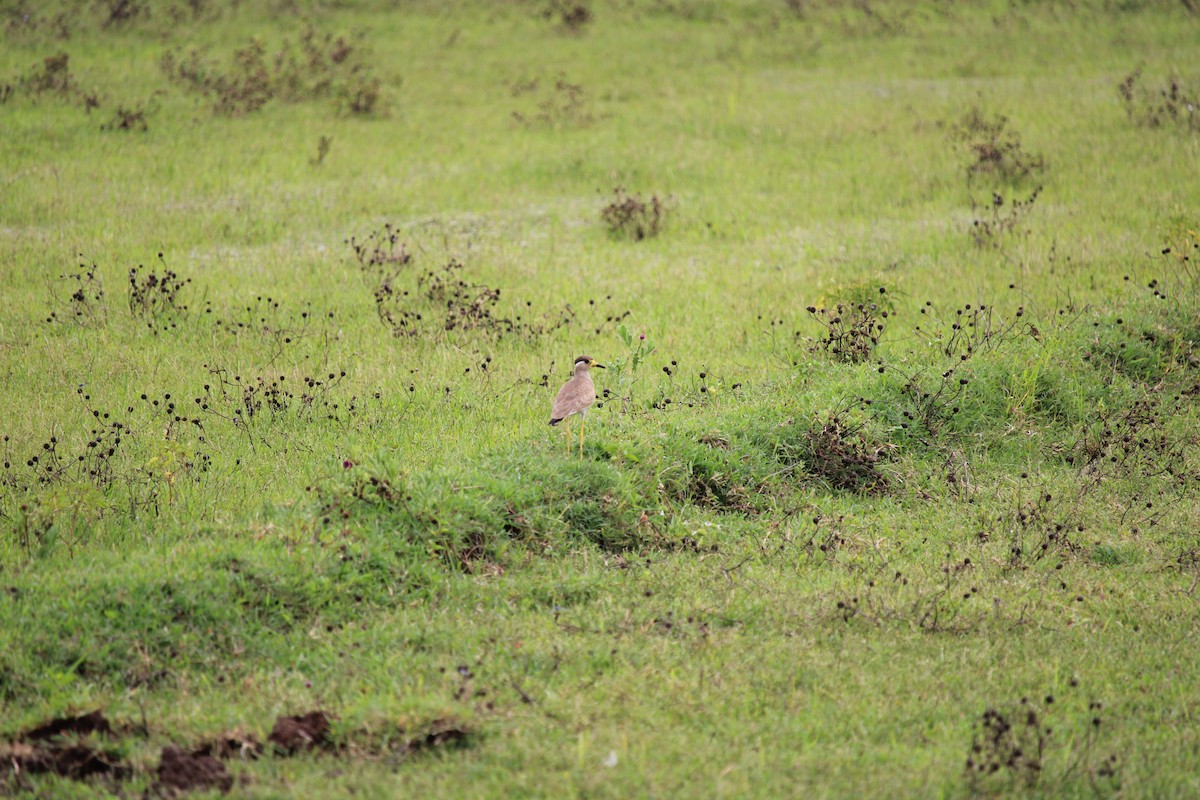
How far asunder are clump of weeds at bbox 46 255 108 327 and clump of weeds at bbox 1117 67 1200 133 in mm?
14796

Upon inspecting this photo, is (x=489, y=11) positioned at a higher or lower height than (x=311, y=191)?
higher

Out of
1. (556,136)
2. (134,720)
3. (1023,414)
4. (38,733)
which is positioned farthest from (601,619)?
(556,136)

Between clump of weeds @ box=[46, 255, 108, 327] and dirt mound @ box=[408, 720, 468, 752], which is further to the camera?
clump of weeds @ box=[46, 255, 108, 327]

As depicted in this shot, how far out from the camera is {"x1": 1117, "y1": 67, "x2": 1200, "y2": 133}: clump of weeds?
16.1 metres

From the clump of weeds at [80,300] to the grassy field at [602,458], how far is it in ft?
0.21

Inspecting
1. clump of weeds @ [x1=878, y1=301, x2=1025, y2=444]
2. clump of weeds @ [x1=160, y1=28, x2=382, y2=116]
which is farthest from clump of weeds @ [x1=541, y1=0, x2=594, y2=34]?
clump of weeds @ [x1=878, y1=301, x2=1025, y2=444]

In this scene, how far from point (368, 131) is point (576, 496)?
12246 mm

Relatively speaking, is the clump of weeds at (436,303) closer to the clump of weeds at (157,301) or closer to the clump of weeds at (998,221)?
the clump of weeds at (157,301)

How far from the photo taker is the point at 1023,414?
318 inches

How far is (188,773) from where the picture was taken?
4113 millimetres

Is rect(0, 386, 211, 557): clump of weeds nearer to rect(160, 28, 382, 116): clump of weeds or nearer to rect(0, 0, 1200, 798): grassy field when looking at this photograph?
rect(0, 0, 1200, 798): grassy field

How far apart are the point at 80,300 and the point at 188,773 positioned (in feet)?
22.5

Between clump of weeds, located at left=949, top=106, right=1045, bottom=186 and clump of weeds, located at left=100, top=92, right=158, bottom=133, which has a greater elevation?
clump of weeds, located at left=949, top=106, right=1045, bottom=186

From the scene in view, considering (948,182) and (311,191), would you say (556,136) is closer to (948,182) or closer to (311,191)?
(311,191)
